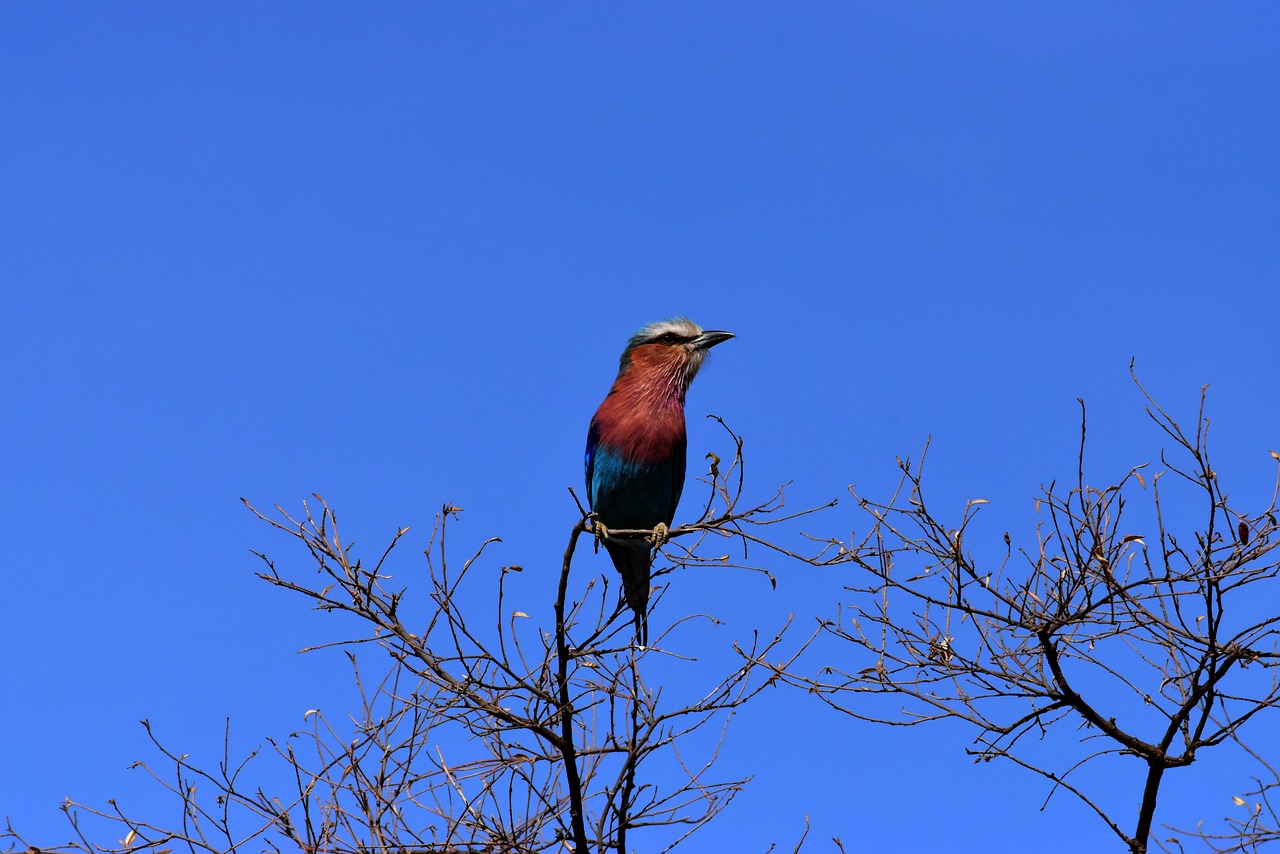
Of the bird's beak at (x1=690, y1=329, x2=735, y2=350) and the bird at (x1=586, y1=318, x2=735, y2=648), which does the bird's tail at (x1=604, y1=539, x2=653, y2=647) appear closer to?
the bird at (x1=586, y1=318, x2=735, y2=648)

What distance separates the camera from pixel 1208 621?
4.02 metres

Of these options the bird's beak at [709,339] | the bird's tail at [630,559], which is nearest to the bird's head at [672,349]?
the bird's beak at [709,339]

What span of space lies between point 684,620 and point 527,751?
837 mm

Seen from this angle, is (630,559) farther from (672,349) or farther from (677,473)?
(672,349)

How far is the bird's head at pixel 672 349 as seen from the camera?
7188mm

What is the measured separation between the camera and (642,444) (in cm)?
675

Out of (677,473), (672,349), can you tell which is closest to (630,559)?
(677,473)

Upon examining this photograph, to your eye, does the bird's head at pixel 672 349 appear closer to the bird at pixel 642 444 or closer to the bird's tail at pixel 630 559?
the bird at pixel 642 444

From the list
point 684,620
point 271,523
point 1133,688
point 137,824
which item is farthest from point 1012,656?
point 137,824

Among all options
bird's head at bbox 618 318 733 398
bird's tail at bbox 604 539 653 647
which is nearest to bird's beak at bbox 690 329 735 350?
bird's head at bbox 618 318 733 398

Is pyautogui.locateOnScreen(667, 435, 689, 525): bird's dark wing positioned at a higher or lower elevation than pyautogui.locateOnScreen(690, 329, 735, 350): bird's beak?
lower

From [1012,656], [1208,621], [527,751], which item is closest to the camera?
[1208,621]

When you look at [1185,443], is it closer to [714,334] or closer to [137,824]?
[714,334]

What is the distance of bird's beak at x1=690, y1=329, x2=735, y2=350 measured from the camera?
288 inches
